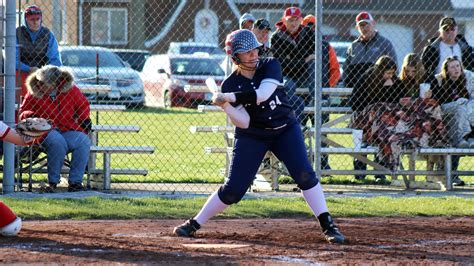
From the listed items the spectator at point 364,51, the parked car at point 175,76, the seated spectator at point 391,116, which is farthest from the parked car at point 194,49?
the seated spectator at point 391,116

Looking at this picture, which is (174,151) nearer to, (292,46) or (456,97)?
(292,46)

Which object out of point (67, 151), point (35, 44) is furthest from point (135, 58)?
point (67, 151)

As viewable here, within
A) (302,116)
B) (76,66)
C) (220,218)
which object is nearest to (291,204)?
(220,218)

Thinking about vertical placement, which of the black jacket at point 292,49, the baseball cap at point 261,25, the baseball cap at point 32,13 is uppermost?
the baseball cap at point 32,13

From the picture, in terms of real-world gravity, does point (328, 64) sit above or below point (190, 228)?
above

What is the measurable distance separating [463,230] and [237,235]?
207 centimetres

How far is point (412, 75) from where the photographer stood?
496 inches

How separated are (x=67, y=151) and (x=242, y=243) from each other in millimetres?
3887

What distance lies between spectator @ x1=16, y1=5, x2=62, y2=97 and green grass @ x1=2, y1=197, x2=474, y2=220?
6.73ft

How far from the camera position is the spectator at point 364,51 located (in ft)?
42.7

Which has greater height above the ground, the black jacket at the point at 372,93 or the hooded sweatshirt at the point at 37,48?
the hooded sweatshirt at the point at 37,48

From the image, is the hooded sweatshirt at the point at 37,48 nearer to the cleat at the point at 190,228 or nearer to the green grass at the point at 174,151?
the green grass at the point at 174,151

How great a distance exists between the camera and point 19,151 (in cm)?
1148

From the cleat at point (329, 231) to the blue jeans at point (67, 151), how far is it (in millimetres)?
3984
